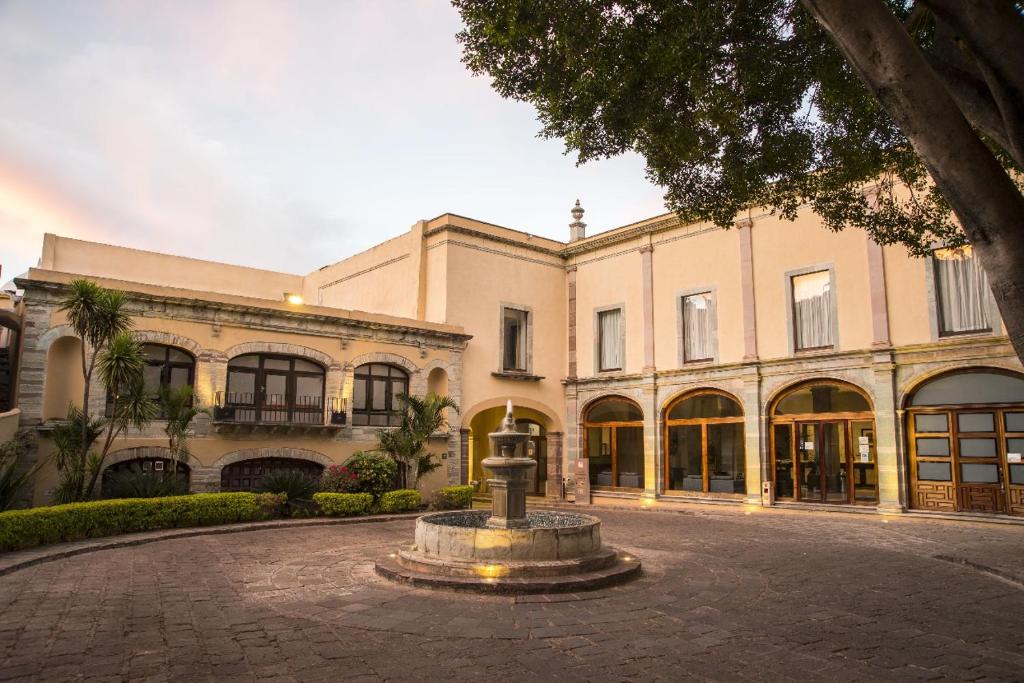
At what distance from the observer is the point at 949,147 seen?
5195 mm

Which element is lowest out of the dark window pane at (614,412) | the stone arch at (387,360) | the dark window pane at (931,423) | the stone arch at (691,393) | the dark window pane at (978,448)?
the dark window pane at (978,448)

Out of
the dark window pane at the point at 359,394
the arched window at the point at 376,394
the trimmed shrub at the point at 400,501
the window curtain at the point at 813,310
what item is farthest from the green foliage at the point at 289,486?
the window curtain at the point at 813,310

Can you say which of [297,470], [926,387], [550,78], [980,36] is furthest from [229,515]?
[926,387]

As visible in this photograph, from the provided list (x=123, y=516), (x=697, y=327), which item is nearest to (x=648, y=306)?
(x=697, y=327)

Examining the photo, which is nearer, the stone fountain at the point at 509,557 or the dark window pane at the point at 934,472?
the stone fountain at the point at 509,557

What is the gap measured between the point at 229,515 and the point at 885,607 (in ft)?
38.7

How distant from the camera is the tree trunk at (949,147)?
5098mm

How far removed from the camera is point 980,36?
5340mm

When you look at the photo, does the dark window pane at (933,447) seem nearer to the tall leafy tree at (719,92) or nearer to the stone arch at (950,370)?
the stone arch at (950,370)

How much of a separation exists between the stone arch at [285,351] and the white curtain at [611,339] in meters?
8.75

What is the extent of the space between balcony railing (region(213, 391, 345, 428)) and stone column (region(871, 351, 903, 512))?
43.0 feet

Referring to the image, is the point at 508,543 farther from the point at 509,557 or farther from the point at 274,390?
the point at 274,390

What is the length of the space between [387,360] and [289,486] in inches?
194

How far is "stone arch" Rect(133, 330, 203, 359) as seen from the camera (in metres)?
16.0
